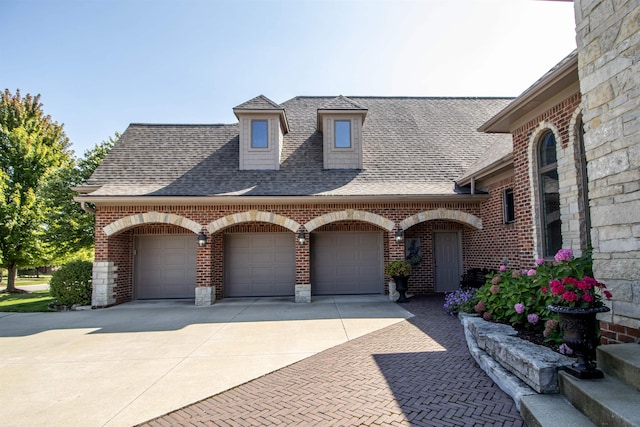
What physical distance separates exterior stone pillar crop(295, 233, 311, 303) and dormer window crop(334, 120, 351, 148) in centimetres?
355

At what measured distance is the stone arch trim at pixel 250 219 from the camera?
1039cm

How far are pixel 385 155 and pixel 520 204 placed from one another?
208 inches

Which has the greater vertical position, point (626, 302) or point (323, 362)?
point (626, 302)

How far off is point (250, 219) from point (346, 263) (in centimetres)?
360

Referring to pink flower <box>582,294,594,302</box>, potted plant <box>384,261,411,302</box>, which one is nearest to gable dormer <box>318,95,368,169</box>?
potted plant <box>384,261,411,302</box>

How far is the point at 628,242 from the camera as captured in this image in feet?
11.5

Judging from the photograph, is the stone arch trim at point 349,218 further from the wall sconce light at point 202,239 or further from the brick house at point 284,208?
the wall sconce light at point 202,239

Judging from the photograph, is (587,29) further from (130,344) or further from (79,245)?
(79,245)

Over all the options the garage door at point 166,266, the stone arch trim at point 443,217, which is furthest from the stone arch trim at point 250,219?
the stone arch trim at point 443,217

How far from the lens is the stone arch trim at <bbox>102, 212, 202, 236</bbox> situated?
33.4 feet

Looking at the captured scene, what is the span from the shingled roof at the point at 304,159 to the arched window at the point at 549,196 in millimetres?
3350

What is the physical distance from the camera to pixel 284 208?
10.6 meters

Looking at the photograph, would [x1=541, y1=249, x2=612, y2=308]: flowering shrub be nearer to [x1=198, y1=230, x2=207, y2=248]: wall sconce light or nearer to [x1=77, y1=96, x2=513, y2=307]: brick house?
[x1=77, y1=96, x2=513, y2=307]: brick house

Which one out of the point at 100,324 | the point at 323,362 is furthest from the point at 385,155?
the point at 100,324
